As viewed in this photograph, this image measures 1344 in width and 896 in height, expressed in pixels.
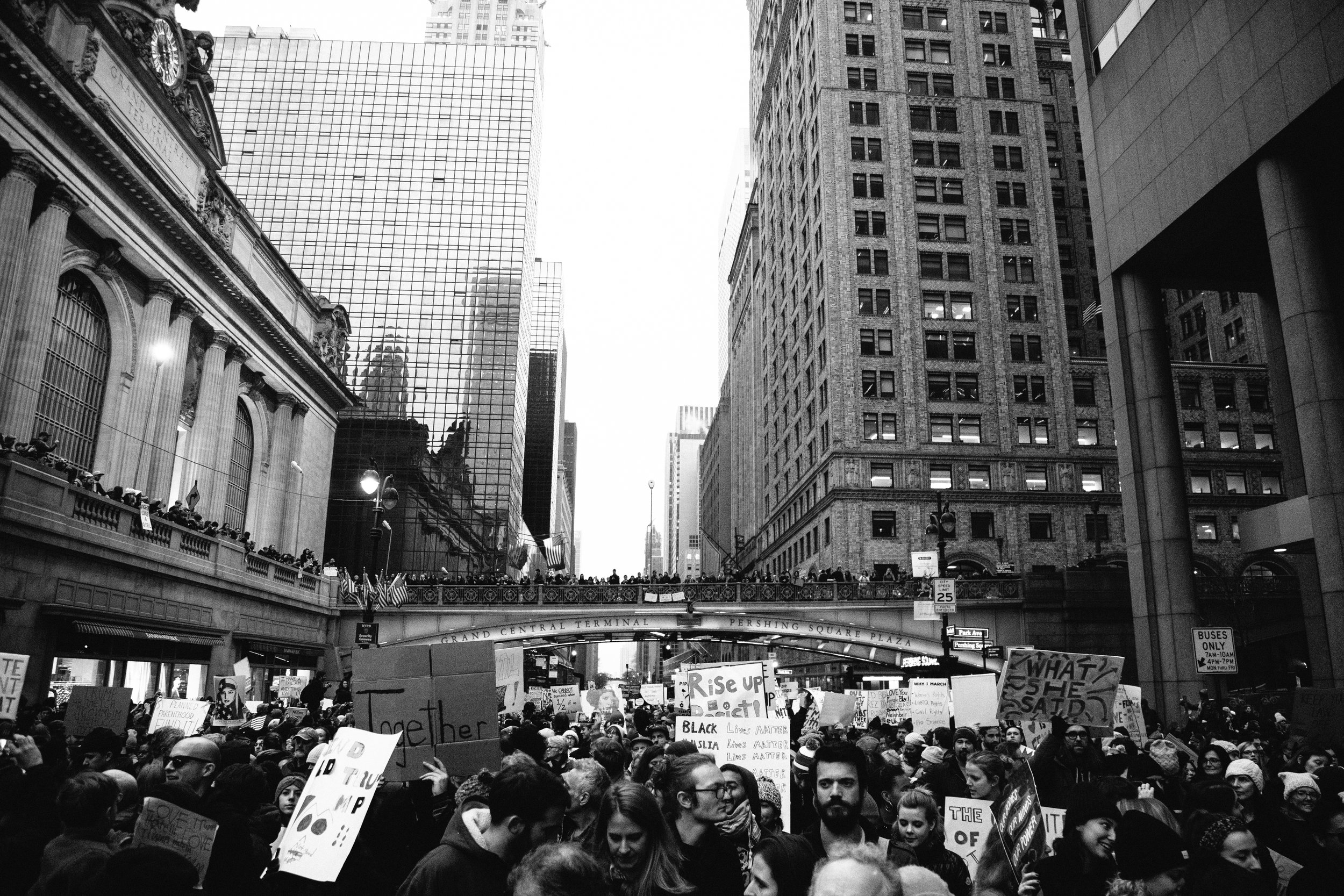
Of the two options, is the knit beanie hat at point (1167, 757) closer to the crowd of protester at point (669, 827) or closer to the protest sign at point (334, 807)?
the crowd of protester at point (669, 827)

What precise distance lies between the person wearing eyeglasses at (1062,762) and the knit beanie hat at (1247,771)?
1347 millimetres

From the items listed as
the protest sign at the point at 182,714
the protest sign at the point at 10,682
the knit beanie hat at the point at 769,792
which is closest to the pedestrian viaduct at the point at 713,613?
the protest sign at the point at 182,714

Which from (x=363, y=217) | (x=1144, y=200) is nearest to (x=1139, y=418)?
(x=1144, y=200)

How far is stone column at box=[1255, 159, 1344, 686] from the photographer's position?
23844 mm

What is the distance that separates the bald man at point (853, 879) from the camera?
3463 mm

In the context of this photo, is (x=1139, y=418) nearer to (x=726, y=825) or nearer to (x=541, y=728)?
(x=541, y=728)

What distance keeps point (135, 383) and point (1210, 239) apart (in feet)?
132

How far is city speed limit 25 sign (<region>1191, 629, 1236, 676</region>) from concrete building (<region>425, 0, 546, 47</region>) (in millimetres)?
185380

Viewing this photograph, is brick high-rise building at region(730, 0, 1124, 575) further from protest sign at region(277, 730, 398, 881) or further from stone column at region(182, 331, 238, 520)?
protest sign at region(277, 730, 398, 881)

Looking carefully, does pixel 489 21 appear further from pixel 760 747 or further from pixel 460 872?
pixel 460 872

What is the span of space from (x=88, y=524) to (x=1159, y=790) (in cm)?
2909

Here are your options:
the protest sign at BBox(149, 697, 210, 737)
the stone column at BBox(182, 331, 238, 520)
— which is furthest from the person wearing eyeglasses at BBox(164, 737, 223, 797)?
the stone column at BBox(182, 331, 238, 520)

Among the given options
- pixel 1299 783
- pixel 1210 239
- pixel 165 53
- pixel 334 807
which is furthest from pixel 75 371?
pixel 1210 239

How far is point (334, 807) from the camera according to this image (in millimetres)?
6117
